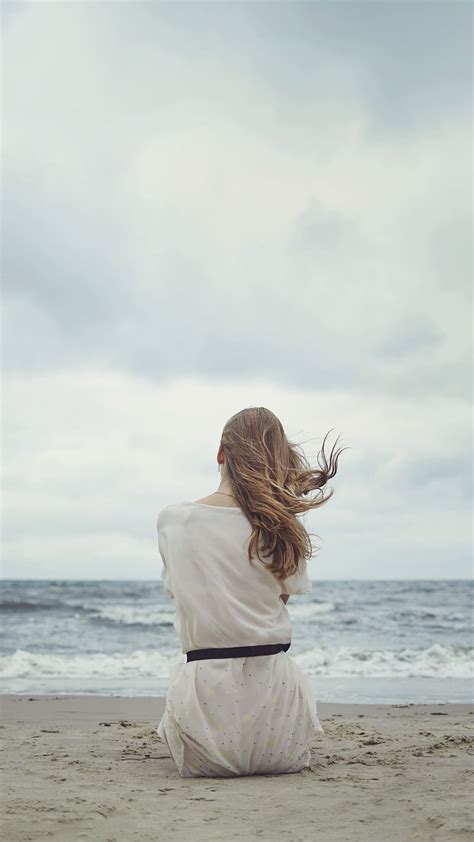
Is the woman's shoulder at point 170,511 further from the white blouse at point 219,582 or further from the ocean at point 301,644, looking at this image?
the ocean at point 301,644

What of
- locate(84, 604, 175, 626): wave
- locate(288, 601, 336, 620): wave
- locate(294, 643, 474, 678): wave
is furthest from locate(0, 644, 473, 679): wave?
locate(288, 601, 336, 620): wave

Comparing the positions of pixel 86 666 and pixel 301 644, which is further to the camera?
pixel 301 644

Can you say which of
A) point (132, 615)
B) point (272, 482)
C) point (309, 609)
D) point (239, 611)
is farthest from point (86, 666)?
point (309, 609)

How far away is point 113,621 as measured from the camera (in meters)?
21.3

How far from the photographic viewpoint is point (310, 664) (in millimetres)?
11969

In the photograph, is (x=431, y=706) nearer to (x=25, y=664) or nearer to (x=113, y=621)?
(x=25, y=664)

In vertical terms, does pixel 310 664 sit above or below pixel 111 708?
below

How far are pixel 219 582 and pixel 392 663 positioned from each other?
9.60 meters

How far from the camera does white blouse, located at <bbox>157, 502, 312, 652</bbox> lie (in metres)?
3.57

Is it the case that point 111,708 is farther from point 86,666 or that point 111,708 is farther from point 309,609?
point 309,609

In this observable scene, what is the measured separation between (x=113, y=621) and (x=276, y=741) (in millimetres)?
18338

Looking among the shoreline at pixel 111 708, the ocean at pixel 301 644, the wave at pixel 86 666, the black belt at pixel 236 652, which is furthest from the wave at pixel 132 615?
the black belt at pixel 236 652

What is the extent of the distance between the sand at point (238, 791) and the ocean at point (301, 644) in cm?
338

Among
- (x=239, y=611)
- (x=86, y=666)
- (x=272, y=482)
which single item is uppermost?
(x=272, y=482)
